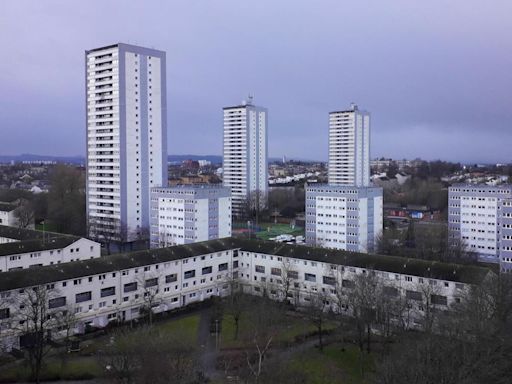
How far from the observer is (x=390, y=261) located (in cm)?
2755

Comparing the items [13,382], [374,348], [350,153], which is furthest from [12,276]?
[350,153]

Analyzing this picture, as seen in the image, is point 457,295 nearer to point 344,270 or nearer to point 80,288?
point 344,270

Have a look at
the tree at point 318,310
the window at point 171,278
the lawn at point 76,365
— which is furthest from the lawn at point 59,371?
the tree at point 318,310

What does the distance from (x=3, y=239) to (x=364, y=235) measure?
29.5 metres

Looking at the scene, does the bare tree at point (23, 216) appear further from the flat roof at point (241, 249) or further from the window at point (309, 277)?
the window at point (309, 277)

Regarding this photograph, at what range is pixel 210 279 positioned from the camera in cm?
3156

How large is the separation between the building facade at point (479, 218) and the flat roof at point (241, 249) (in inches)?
709

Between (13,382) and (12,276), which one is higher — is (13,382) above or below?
below

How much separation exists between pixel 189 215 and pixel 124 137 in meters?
11.0

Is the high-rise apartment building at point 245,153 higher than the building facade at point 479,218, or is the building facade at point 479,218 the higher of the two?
the high-rise apartment building at point 245,153

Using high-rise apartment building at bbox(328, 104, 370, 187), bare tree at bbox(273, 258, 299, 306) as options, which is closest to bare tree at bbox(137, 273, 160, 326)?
bare tree at bbox(273, 258, 299, 306)

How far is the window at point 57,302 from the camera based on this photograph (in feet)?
78.2

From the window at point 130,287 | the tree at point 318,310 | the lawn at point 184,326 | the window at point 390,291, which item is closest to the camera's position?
the tree at point 318,310

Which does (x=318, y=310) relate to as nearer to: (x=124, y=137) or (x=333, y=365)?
(x=333, y=365)
